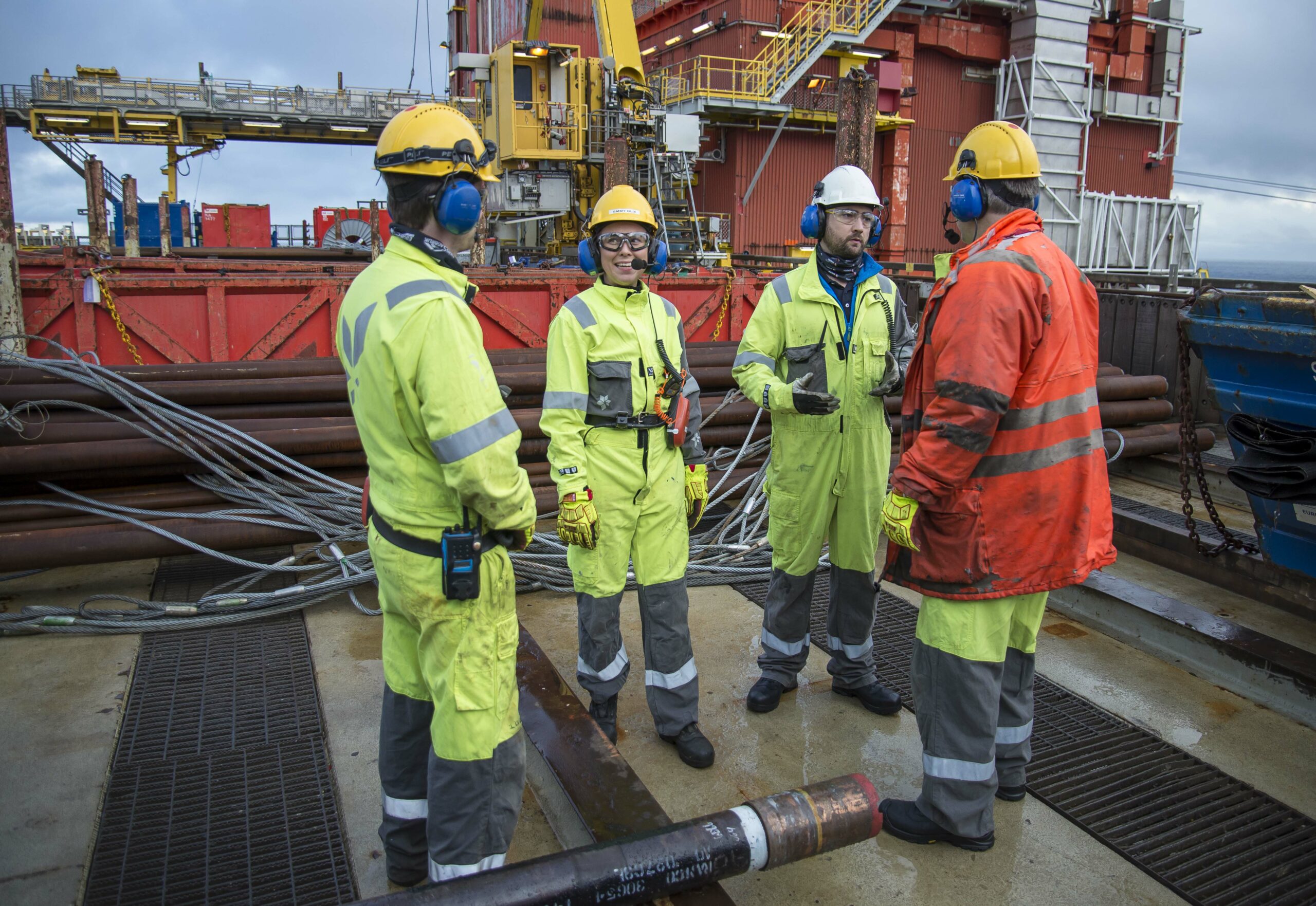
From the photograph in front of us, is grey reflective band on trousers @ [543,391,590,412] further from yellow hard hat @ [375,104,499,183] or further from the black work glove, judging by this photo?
yellow hard hat @ [375,104,499,183]

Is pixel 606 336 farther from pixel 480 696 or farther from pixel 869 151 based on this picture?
pixel 869 151

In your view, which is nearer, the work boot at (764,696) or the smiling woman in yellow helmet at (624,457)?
the smiling woman in yellow helmet at (624,457)

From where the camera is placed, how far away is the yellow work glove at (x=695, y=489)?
365 centimetres

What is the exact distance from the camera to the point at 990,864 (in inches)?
110

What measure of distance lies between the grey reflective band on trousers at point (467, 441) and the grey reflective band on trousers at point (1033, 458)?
4.90ft

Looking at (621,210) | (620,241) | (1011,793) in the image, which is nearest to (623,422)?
(620,241)

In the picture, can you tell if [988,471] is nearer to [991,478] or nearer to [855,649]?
[991,478]

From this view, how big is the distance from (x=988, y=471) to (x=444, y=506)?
1.67 meters

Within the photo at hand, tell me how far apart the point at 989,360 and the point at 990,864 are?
A: 164 cm

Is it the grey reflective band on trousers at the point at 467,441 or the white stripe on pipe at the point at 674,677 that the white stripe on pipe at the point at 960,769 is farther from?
the grey reflective band on trousers at the point at 467,441

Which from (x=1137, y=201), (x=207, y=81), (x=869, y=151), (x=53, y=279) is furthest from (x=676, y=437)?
(x=207, y=81)

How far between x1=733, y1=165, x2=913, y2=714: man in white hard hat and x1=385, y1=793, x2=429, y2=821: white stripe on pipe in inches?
63.8

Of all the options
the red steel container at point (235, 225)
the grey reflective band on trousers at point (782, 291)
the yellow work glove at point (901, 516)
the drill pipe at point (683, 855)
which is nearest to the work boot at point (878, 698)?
the yellow work glove at point (901, 516)

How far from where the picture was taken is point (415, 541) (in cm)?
228
